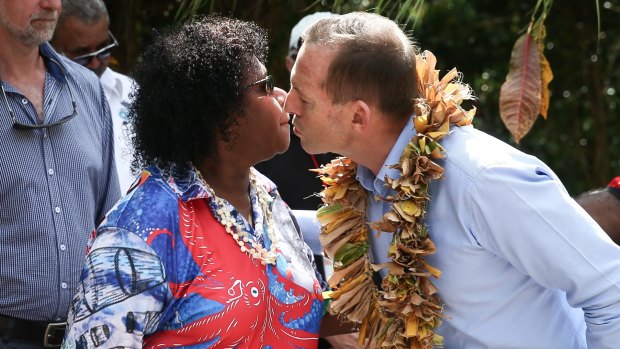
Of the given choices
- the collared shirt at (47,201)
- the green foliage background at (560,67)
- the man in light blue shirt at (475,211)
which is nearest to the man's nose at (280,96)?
the man in light blue shirt at (475,211)

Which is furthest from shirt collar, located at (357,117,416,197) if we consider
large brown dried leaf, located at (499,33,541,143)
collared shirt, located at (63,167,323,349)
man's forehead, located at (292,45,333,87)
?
large brown dried leaf, located at (499,33,541,143)

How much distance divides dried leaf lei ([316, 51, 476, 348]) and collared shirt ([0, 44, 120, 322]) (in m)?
0.91

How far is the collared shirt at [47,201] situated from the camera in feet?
9.29

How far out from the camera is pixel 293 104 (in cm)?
247

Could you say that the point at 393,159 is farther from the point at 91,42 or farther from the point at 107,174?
the point at 91,42

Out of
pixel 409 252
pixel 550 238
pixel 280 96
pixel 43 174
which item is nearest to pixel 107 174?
pixel 43 174

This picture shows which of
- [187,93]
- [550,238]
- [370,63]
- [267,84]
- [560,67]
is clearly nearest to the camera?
[550,238]

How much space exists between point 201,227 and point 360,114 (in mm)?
515

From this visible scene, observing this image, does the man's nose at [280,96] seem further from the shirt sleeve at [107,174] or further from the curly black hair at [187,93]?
the shirt sleeve at [107,174]

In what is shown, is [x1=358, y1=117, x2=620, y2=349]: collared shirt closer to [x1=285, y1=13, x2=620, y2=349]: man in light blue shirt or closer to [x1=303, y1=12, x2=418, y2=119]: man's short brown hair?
[x1=285, y1=13, x2=620, y2=349]: man in light blue shirt

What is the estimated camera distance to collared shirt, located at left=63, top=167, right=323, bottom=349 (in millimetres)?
2260

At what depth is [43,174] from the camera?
295 cm

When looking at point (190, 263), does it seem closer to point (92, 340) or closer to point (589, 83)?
point (92, 340)

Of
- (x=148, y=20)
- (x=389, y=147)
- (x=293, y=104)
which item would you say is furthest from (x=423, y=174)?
(x=148, y=20)
